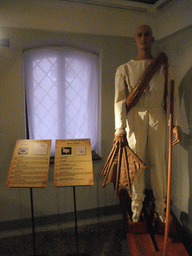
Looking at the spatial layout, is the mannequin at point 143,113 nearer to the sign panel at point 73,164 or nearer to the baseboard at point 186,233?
the sign panel at point 73,164

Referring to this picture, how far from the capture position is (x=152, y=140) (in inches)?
78.4

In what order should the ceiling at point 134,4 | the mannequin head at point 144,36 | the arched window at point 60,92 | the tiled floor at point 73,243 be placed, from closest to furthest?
the mannequin head at point 144,36, the tiled floor at point 73,243, the ceiling at point 134,4, the arched window at point 60,92

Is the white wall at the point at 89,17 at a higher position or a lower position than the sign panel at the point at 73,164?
higher

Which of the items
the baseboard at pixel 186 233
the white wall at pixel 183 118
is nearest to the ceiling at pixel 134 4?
the white wall at pixel 183 118

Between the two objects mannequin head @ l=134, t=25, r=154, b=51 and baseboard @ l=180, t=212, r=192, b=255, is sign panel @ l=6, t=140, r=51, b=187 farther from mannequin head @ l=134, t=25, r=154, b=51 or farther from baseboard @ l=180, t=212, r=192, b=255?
baseboard @ l=180, t=212, r=192, b=255

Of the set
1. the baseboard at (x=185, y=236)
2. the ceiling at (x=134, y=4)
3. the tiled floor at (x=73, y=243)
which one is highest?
the ceiling at (x=134, y=4)

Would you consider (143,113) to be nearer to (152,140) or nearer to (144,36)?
(152,140)

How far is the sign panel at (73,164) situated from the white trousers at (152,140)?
0.46 meters

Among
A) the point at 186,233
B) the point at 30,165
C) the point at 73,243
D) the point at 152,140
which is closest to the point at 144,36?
the point at 152,140

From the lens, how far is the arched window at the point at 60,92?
254 centimetres

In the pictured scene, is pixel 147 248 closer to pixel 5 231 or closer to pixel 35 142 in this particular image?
pixel 35 142

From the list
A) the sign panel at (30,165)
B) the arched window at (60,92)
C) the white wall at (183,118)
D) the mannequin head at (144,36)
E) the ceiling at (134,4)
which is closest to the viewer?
the sign panel at (30,165)

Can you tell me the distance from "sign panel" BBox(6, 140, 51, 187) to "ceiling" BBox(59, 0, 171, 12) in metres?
1.64

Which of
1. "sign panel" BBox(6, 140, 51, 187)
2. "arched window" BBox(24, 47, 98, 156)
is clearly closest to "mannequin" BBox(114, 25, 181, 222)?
"sign panel" BBox(6, 140, 51, 187)
